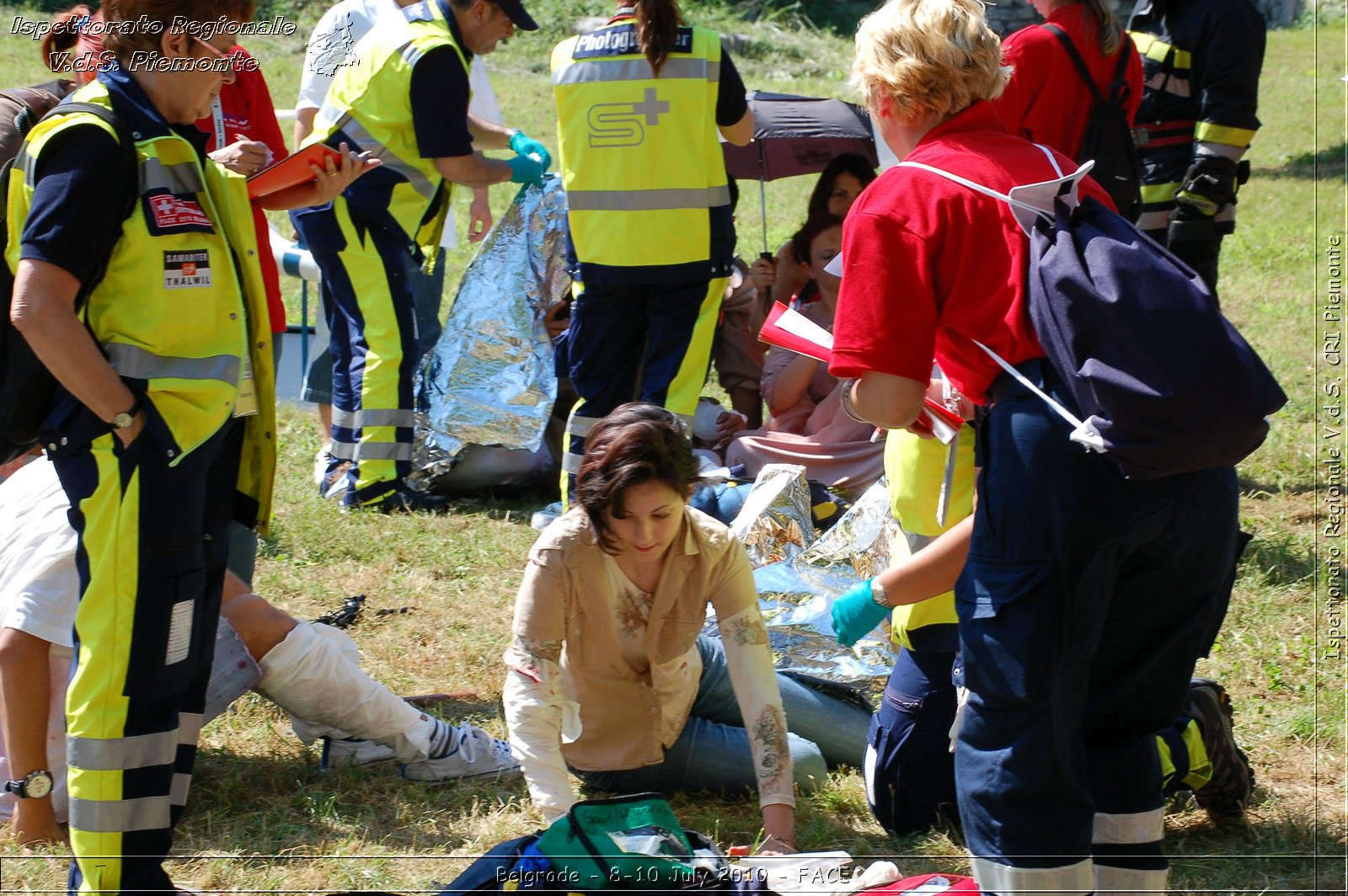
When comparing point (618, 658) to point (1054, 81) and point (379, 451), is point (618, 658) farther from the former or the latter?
point (379, 451)

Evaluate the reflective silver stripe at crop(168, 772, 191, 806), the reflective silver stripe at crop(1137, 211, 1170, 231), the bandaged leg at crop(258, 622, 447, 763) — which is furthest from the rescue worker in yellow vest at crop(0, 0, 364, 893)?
the reflective silver stripe at crop(1137, 211, 1170, 231)

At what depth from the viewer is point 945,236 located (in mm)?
2039

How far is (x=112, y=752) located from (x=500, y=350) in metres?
3.19

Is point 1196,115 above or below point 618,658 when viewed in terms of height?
above

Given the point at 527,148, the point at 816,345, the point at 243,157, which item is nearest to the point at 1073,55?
the point at 816,345

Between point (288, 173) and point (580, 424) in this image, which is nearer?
point (288, 173)

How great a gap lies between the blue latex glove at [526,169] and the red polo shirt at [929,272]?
353 cm

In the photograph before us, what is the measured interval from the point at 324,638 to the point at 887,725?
52.5 inches

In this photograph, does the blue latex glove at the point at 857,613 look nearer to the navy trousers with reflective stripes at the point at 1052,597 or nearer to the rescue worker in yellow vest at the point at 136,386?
the navy trousers with reflective stripes at the point at 1052,597

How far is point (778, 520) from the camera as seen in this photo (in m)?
4.14

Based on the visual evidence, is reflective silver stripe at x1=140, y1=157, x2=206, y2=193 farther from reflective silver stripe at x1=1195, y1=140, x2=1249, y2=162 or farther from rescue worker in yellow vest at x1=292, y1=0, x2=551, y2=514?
reflective silver stripe at x1=1195, y1=140, x2=1249, y2=162

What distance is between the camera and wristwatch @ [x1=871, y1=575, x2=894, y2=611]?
2.40m

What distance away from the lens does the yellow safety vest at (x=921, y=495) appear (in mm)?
2771

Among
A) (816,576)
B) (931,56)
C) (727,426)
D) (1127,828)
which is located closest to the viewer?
(931,56)
